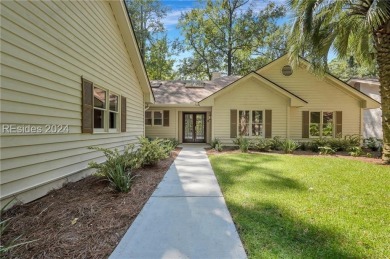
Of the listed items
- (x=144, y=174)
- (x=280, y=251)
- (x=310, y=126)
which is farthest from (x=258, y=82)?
(x=280, y=251)

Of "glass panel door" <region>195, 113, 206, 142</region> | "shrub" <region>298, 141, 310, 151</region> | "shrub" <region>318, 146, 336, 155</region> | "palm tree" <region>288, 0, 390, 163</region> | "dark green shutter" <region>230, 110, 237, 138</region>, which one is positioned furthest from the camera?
"glass panel door" <region>195, 113, 206, 142</region>

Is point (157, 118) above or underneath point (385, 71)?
underneath

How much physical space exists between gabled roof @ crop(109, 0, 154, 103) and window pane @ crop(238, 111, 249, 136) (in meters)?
5.67

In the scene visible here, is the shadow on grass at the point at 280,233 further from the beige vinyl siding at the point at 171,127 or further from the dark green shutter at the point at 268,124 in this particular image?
the beige vinyl siding at the point at 171,127

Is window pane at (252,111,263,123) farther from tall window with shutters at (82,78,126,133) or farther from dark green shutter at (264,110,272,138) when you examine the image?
tall window with shutters at (82,78,126,133)

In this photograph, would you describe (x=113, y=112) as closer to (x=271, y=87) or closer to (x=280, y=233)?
(x=280, y=233)

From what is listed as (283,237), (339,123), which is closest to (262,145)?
(339,123)

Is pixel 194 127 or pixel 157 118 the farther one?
pixel 194 127

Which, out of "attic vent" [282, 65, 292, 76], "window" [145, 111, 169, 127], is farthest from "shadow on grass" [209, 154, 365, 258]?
"window" [145, 111, 169, 127]

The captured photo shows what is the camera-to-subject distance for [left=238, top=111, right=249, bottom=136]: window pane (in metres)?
14.2

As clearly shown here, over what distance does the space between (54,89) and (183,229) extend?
359 cm

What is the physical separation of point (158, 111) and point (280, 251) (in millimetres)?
14549

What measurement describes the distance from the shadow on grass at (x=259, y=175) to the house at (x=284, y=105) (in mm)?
5607

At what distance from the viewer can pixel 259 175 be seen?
22.5 feet
